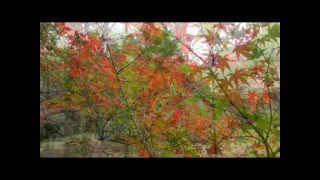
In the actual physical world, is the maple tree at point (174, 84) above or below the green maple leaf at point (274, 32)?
below

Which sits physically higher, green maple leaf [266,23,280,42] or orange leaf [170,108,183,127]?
green maple leaf [266,23,280,42]

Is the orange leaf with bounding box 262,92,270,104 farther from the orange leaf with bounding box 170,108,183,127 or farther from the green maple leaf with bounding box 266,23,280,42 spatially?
the orange leaf with bounding box 170,108,183,127

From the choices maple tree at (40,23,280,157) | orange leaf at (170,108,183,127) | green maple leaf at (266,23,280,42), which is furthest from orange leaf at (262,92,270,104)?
orange leaf at (170,108,183,127)

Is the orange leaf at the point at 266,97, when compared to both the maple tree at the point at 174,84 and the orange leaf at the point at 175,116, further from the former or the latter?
the orange leaf at the point at 175,116

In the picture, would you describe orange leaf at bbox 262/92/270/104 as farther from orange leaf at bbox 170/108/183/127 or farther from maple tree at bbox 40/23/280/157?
orange leaf at bbox 170/108/183/127

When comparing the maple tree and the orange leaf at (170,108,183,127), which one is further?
the orange leaf at (170,108,183,127)

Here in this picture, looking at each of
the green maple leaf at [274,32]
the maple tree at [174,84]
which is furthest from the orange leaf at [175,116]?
the green maple leaf at [274,32]

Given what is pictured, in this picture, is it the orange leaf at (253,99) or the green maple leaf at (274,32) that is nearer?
the green maple leaf at (274,32)

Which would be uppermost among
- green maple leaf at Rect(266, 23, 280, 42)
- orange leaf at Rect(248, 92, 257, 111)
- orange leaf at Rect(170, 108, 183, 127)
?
green maple leaf at Rect(266, 23, 280, 42)

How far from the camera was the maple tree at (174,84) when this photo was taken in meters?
2.13

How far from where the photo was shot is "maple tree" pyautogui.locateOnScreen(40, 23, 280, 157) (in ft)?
6.99
